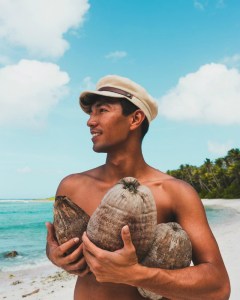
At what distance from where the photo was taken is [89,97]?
2520mm

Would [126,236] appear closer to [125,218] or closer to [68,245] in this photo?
[125,218]

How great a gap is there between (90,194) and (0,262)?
1814 cm

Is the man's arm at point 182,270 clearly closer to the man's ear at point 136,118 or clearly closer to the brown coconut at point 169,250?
the brown coconut at point 169,250

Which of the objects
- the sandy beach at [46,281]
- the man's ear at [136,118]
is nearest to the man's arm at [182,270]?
the man's ear at [136,118]

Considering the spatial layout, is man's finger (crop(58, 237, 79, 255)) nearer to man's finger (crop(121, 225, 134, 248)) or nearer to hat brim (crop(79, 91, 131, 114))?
man's finger (crop(121, 225, 134, 248))

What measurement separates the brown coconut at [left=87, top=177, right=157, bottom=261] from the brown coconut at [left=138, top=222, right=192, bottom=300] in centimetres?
6

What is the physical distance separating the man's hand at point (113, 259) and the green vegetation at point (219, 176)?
60.6 m

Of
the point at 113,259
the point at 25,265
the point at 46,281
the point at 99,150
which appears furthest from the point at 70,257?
the point at 25,265

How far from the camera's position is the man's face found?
2.35 m

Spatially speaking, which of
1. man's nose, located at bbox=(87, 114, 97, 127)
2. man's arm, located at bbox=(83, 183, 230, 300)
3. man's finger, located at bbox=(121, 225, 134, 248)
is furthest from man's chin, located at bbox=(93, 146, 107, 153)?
man's finger, located at bbox=(121, 225, 134, 248)

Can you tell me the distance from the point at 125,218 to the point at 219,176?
69.5 metres

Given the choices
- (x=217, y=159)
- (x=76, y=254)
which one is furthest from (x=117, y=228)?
(x=217, y=159)

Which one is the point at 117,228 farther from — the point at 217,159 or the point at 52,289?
the point at 217,159

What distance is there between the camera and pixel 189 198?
2.35 metres
